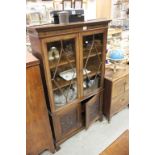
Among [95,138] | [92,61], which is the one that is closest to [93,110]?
[95,138]

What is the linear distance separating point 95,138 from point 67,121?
0.46 metres

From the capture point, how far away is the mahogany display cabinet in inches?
50.1

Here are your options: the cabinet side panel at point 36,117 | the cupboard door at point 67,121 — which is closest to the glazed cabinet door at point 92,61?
the cupboard door at point 67,121

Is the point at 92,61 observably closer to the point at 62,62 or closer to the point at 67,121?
the point at 62,62

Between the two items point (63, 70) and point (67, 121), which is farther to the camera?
point (67, 121)

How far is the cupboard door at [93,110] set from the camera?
5.84ft

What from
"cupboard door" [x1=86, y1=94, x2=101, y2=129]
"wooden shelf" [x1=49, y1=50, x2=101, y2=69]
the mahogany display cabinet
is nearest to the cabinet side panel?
the mahogany display cabinet

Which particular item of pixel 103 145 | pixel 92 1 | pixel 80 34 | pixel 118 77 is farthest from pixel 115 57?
pixel 92 1

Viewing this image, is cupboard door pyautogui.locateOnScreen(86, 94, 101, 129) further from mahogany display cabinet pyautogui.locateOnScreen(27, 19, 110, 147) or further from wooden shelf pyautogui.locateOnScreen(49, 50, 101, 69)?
wooden shelf pyautogui.locateOnScreen(49, 50, 101, 69)

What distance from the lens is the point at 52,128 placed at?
5.43 feet

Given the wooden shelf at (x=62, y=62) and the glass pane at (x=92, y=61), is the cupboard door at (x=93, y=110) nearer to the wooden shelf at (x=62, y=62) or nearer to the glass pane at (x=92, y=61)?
the glass pane at (x=92, y=61)

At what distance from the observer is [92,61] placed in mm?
1812

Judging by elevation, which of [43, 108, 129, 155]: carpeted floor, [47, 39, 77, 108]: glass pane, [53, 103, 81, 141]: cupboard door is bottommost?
[43, 108, 129, 155]: carpeted floor

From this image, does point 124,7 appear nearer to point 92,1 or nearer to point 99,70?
point 92,1
